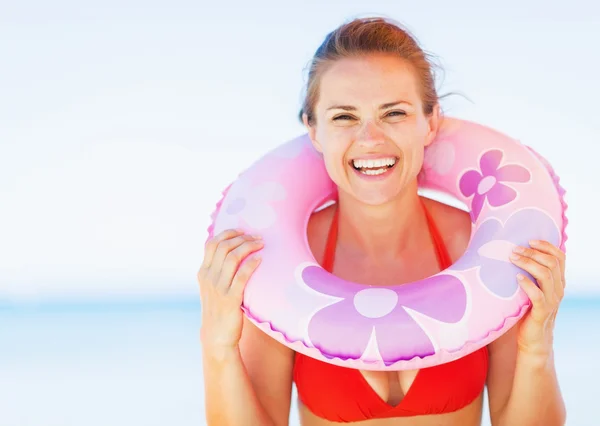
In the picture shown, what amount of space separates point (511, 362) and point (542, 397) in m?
0.14

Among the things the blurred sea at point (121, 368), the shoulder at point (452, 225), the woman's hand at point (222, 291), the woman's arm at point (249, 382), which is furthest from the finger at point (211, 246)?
the blurred sea at point (121, 368)

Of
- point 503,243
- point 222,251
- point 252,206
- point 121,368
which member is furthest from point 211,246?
point 121,368

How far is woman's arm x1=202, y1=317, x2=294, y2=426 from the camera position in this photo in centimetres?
160

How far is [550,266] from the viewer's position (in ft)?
4.91

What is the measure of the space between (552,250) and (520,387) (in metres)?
0.29

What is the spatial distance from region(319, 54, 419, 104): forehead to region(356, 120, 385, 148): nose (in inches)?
2.1

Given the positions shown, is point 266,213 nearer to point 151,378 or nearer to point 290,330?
point 290,330

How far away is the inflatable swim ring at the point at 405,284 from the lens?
57.8 inches

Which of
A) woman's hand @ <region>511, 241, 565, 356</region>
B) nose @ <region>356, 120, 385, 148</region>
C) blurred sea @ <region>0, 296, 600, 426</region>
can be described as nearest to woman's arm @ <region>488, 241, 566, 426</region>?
woman's hand @ <region>511, 241, 565, 356</region>

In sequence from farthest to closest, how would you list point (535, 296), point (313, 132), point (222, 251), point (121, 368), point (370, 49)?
point (121, 368)
point (313, 132)
point (370, 49)
point (222, 251)
point (535, 296)

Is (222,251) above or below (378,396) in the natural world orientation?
above

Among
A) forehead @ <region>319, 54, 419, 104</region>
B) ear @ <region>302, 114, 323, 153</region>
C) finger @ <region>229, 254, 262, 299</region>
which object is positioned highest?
forehead @ <region>319, 54, 419, 104</region>

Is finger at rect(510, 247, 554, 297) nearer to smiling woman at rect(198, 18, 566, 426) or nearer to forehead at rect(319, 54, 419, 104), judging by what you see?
smiling woman at rect(198, 18, 566, 426)

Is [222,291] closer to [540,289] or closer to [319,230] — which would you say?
[319,230]
